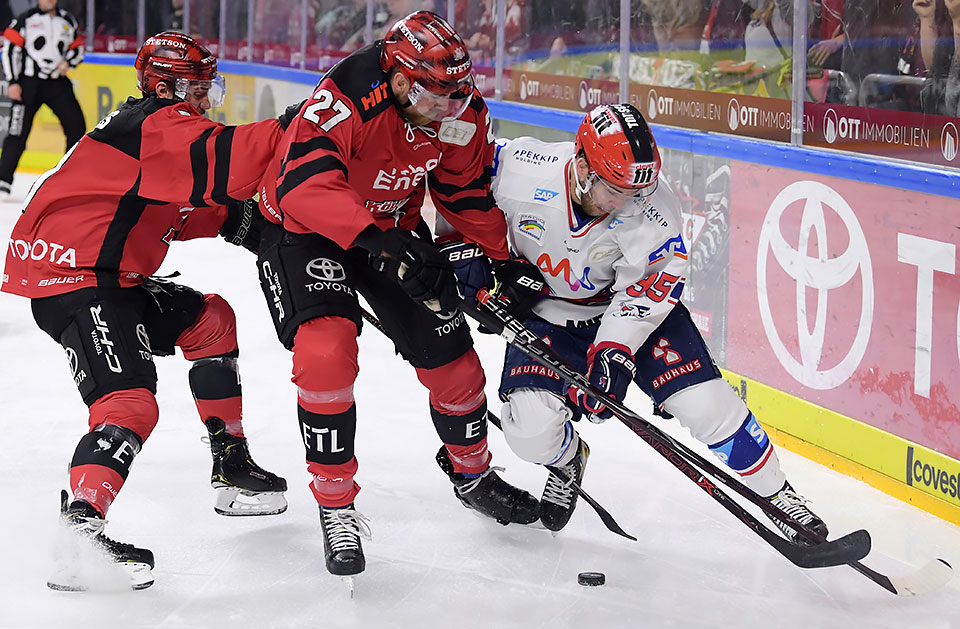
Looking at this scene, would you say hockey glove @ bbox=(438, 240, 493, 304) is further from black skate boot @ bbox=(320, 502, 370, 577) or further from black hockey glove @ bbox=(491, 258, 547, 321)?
black skate boot @ bbox=(320, 502, 370, 577)

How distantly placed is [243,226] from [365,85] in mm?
620

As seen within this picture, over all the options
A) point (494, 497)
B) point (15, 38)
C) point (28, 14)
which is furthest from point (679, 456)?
point (28, 14)

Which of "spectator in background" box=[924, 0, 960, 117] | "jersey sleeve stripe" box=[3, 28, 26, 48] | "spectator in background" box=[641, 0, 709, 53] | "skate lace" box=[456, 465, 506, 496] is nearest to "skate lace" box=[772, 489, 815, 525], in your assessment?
"skate lace" box=[456, 465, 506, 496]

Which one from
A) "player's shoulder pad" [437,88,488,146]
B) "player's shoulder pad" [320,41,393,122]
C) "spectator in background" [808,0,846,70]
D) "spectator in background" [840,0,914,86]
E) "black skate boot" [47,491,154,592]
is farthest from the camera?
"spectator in background" [808,0,846,70]

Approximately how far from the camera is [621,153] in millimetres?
2404

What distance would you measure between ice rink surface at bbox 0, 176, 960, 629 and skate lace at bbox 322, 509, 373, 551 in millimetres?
100

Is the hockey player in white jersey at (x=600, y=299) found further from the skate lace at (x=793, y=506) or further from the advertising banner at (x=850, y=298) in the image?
the advertising banner at (x=850, y=298)

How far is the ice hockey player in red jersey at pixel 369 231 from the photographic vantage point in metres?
2.40

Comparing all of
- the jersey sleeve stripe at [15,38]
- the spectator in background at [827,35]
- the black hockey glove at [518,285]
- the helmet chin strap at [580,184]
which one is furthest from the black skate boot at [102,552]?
the jersey sleeve stripe at [15,38]

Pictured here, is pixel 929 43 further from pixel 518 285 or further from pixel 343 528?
pixel 343 528

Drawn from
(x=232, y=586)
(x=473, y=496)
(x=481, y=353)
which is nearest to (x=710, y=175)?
(x=481, y=353)

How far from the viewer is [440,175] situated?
2.70m

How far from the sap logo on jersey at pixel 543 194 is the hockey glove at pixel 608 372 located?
0.36 meters

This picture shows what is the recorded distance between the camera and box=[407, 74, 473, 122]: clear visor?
2.43m
